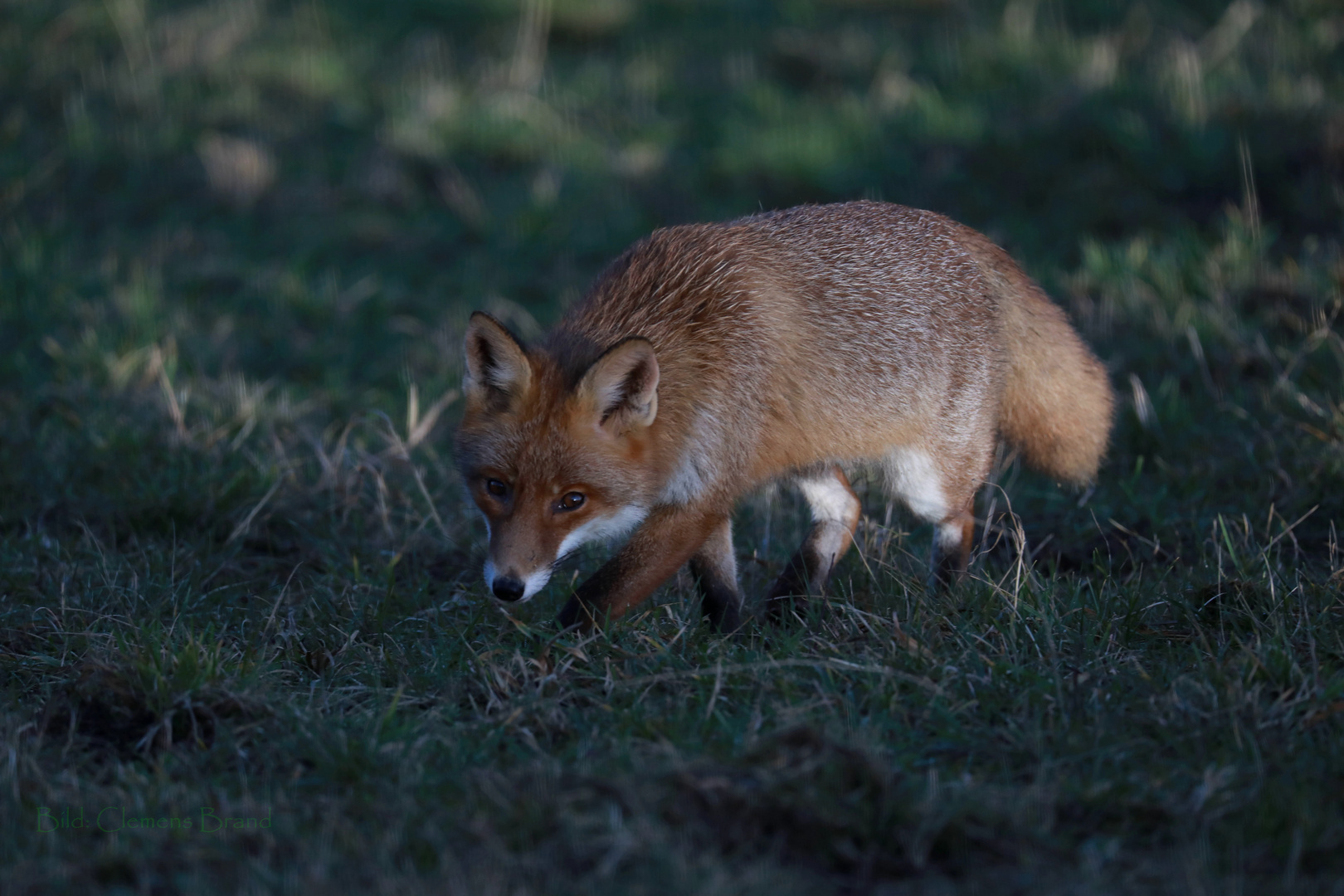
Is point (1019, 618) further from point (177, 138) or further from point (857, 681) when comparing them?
point (177, 138)

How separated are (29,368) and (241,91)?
4.19 metres

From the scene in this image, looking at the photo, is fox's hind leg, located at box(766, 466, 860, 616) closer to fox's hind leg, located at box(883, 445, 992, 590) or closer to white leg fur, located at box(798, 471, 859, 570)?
white leg fur, located at box(798, 471, 859, 570)

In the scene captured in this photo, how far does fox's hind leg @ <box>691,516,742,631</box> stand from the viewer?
4.28 meters

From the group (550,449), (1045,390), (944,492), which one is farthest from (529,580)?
(1045,390)

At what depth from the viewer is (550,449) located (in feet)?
12.1

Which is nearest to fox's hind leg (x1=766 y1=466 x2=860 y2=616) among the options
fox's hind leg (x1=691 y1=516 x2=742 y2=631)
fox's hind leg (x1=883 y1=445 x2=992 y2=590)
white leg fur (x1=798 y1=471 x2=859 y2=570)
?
white leg fur (x1=798 y1=471 x2=859 y2=570)

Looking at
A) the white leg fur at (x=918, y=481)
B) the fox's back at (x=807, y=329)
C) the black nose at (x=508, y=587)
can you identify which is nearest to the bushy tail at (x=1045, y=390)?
the fox's back at (x=807, y=329)

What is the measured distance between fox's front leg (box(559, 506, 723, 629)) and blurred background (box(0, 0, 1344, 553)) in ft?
5.48

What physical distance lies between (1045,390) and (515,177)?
5.24m

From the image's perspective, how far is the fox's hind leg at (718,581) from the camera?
4.28 metres

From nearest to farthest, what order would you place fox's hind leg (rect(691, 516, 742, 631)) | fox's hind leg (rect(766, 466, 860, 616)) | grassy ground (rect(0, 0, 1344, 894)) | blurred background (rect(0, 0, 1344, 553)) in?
grassy ground (rect(0, 0, 1344, 894)), fox's hind leg (rect(691, 516, 742, 631)), fox's hind leg (rect(766, 466, 860, 616)), blurred background (rect(0, 0, 1344, 553))

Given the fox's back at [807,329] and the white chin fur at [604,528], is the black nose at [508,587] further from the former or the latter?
the fox's back at [807,329]

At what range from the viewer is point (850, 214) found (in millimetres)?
4672

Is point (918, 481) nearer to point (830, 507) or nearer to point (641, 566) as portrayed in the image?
point (830, 507)
